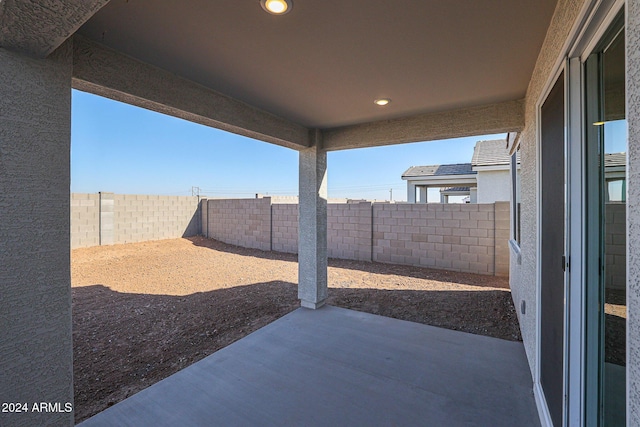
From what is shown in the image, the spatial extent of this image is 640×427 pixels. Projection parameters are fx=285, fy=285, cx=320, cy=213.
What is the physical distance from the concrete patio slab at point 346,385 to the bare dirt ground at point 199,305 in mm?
387

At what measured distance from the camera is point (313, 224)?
418 cm

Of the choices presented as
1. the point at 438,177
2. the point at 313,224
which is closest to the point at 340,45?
the point at 313,224

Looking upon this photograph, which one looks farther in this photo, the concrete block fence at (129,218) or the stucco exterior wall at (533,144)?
the concrete block fence at (129,218)

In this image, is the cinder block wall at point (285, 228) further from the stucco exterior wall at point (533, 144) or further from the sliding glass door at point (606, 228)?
the sliding glass door at point (606, 228)

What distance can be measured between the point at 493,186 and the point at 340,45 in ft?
26.8

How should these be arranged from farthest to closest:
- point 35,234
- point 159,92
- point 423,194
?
point 423,194, point 159,92, point 35,234

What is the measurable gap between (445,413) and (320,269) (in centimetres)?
240

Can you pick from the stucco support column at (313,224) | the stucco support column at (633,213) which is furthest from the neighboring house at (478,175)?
the stucco support column at (633,213)

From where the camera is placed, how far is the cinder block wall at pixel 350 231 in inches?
303

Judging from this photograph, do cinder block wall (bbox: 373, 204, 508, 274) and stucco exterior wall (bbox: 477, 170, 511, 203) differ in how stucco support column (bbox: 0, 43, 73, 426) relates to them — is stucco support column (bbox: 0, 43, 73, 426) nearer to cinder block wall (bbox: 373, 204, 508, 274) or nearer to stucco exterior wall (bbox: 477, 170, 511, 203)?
cinder block wall (bbox: 373, 204, 508, 274)

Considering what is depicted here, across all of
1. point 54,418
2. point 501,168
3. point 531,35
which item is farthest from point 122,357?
point 501,168

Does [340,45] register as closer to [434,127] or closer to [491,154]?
[434,127]

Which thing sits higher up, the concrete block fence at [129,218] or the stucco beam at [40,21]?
the stucco beam at [40,21]

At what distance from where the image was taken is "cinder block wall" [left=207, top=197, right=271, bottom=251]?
32.0 feet
